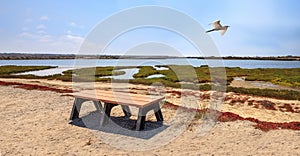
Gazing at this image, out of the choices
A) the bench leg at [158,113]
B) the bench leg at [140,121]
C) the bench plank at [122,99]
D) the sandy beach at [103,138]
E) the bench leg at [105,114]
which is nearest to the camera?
the sandy beach at [103,138]

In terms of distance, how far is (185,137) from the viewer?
6.41 metres

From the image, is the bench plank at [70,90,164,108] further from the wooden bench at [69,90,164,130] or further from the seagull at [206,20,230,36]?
the seagull at [206,20,230,36]

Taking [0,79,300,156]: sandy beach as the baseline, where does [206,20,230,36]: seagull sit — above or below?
above

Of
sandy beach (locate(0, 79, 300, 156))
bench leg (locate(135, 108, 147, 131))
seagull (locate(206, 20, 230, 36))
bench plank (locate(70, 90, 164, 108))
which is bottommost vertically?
sandy beach (locate(0, 79, 300, 156))

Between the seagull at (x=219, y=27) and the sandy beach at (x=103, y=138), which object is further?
the seagull at (x=219, y=27)

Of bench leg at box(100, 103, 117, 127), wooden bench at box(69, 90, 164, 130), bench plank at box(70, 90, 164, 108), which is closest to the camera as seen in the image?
bench plank at box(70, 90, 164, 108)

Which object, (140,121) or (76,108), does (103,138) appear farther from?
(76,108)

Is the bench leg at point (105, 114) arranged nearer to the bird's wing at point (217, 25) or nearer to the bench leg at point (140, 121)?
the bench leg at point (140, 121)

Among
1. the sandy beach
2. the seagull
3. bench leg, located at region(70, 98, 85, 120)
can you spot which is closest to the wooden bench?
bench leg, located at region(70, 98, 85, 120)

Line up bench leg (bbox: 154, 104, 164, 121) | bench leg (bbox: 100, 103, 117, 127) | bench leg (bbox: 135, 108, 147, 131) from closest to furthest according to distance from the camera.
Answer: bench leg (bbox: 135, 108, 147, 131) < bench leg (bbox: 100, 103, 117, 127) < bench leg (bbox: 154, 104, 164, 121)

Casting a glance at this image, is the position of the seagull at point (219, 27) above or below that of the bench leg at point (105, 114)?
above

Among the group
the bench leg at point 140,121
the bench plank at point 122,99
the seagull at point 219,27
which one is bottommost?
the bench leg at point 140,121

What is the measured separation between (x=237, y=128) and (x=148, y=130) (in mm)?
2539

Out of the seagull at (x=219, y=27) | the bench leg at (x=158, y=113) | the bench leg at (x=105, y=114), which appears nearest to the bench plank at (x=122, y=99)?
the bench leg at (x=105, y=114)
